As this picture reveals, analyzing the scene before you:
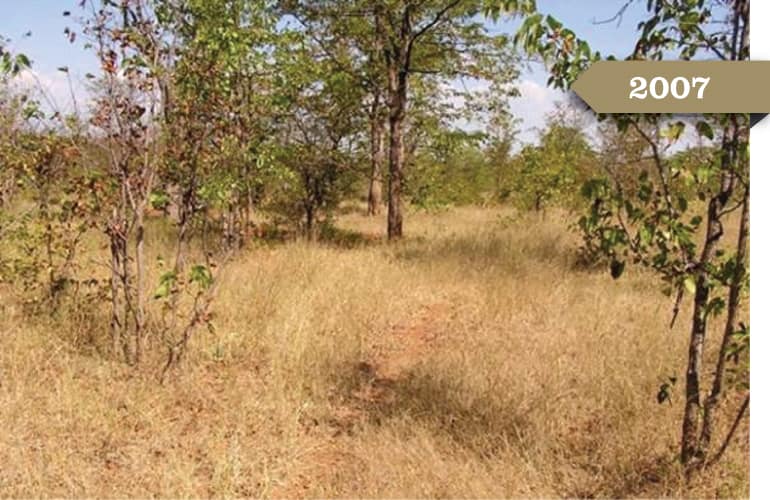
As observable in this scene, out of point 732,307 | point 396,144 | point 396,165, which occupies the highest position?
point 396,144

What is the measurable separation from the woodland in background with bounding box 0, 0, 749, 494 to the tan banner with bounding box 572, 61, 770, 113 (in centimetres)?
44

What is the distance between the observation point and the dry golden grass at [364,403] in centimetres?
305

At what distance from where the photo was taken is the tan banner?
156 cm

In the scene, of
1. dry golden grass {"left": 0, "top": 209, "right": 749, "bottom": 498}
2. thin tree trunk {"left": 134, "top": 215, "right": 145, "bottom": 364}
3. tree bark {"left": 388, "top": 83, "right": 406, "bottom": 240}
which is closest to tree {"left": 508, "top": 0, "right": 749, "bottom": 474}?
dry golden grass {"left": 0, "top": 209, "right": 749, "bottom": 498}

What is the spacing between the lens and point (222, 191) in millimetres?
4449

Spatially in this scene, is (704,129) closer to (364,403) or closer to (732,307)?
(732,307)

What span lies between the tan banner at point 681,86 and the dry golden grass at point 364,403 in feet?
6.94

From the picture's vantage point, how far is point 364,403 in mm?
4215

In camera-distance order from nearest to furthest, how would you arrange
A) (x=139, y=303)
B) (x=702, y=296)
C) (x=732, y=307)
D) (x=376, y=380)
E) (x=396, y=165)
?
(x=732, y=307) → (x=702, y=296) → (x=139, y=303) → (x=376, y=380) → (x=396, y=165)

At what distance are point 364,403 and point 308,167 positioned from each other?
7.62 metres

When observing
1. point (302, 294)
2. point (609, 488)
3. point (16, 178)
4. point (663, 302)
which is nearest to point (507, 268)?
point (663, 302)

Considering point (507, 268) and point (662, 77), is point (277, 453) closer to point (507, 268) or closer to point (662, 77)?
point (662, 77)

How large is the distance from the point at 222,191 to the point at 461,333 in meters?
2.78

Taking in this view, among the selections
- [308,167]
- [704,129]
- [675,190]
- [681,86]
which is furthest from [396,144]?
[681,86]
